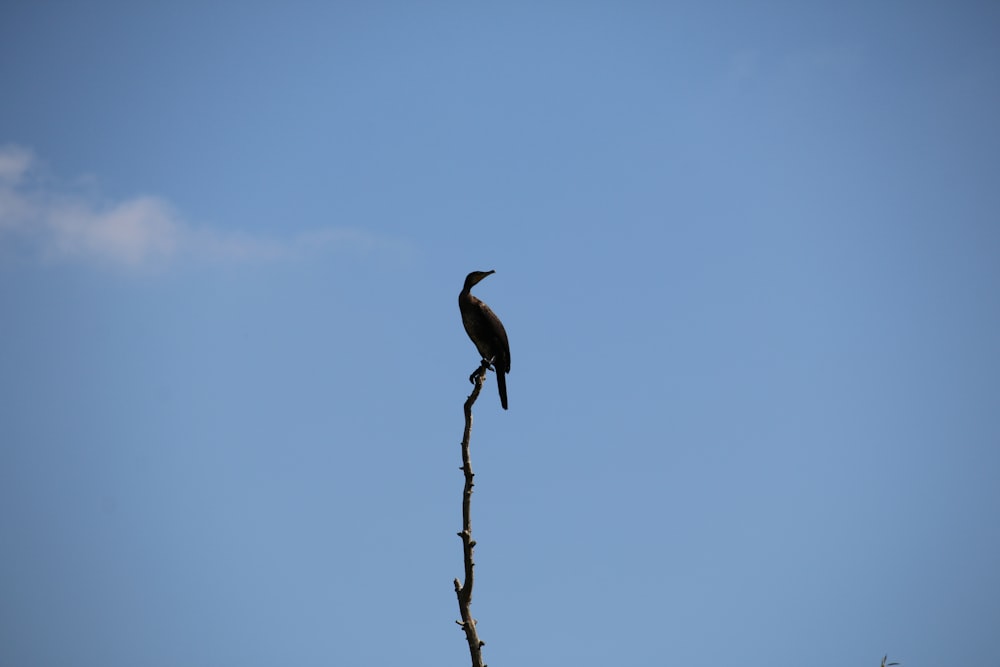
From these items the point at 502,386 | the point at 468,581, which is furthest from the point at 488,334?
the point at 468,581

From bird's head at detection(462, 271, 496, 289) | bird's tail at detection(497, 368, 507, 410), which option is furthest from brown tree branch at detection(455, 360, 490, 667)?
bird's head at detection(462, 271, 496, 289)

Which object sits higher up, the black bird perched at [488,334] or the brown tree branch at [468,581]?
the black bird perched at [488,334]

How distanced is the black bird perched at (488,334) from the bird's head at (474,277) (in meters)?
0.14

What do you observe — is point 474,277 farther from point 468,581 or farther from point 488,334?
point 468,581

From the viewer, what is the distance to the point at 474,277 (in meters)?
11.1

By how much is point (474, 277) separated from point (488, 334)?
763mm

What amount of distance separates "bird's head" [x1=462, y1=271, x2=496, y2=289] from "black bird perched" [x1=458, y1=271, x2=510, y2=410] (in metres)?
0.14

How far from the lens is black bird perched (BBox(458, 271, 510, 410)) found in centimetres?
1066

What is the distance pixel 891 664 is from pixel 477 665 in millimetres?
2859

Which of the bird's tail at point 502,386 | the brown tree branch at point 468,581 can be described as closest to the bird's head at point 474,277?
the bird's tail at point 502,386

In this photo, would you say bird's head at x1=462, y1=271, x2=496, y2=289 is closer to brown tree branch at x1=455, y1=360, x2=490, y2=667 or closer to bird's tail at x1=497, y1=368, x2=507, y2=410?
bird's tail at x1=497, y1=368, x2=507, y2=410

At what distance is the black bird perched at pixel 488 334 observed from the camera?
35.0ft

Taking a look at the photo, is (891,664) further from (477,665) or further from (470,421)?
(470,421)

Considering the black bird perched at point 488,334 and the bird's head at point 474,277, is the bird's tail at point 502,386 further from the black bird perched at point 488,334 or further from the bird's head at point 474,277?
the bird's head at point 474,277
